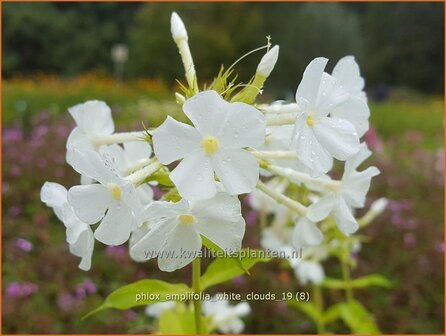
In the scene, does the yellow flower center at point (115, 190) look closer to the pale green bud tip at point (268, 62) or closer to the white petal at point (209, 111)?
the white petal at point (209, 111)

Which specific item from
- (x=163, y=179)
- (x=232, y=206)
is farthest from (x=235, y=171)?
(x=163, y=179)

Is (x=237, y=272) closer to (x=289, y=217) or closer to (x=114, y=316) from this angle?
(x=289, y=217)

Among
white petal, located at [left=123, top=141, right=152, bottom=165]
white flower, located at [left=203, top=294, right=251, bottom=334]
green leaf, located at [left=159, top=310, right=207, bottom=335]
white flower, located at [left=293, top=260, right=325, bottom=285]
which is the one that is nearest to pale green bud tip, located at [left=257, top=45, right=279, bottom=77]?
white petal, located at [left=123, top=141, right=152, bottom=165]

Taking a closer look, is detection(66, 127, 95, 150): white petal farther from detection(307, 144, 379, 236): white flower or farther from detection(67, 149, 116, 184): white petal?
detection(307, 144, 379, 236): white flower

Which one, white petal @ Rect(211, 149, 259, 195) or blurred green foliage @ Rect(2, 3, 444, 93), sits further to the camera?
blurred green foliage @ Rect(2, 3, 444, 93)

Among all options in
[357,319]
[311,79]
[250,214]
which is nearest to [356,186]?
[311,79]

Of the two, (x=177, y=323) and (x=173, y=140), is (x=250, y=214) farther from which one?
(x=173, y=140)
